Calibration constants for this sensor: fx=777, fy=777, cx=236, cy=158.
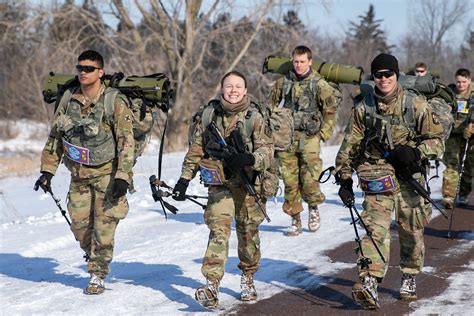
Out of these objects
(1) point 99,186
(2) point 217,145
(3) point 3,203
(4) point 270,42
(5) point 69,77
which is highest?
(4) point 270,42

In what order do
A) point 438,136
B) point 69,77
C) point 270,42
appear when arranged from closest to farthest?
point 438,136 → point 69,77 → point 270,42

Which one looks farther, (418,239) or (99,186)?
(99,186)

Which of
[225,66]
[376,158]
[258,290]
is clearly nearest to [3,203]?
[258,290]

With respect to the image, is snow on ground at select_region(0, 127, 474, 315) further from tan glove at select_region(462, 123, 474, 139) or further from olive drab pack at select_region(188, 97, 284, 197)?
tan glove at select_region(462, 123, 474, 139)

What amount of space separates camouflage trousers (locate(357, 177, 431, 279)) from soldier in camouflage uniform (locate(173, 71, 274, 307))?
887 mm

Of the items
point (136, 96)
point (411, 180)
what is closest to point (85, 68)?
point (136, 96)

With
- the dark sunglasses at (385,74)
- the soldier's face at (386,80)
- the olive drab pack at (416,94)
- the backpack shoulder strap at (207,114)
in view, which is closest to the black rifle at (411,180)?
the olive drab pack at (416,94)

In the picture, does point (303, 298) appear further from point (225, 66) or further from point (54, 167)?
point (225, 66)

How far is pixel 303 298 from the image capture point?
648 centimetres

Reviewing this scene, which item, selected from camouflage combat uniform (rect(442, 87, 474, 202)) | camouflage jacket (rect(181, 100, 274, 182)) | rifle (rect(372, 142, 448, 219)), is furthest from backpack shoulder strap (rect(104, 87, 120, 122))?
camouflage combat uniform (rect(442, 87, 474, 202))

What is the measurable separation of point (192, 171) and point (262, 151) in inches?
23.7

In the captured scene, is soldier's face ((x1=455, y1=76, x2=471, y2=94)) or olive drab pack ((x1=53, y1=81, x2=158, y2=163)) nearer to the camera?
olive drab pack ((x1=53, y1=81, x2=158, y2=163))

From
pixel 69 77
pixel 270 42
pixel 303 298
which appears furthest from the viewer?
pixel 270 42

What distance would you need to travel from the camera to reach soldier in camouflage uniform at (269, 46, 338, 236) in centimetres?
928
